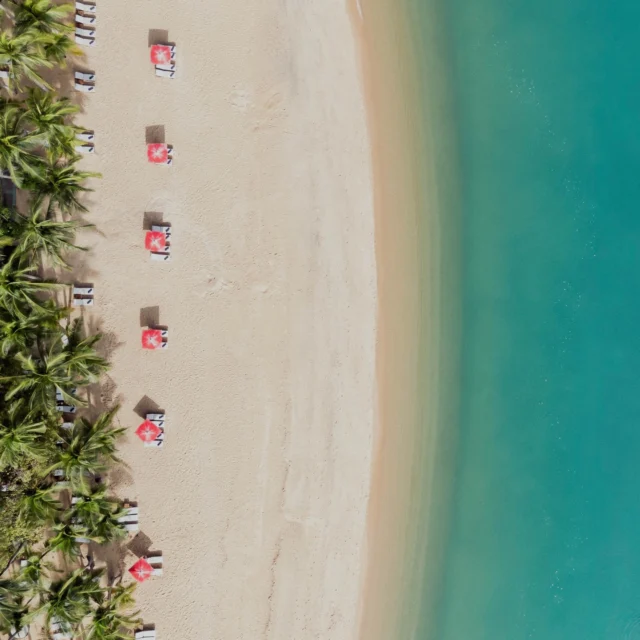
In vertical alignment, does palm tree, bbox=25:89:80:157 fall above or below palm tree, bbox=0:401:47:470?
above

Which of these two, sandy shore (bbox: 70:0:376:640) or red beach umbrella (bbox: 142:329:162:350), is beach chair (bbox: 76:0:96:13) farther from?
red beach umbrella (bbox: 142:329:162:350)

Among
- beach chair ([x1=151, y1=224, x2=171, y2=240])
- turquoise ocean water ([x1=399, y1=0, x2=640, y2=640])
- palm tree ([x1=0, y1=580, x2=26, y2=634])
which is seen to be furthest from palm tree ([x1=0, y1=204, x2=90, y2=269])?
turquoise ocean water ([x1=399, y1=0, x2=640, y2=640])

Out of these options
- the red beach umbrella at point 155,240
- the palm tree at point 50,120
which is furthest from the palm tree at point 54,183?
the red beach umbrella at point 155,240

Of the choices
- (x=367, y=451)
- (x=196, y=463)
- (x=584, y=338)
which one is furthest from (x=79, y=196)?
(x=584, y=338)

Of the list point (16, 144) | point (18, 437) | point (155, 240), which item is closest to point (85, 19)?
point (16, 144)

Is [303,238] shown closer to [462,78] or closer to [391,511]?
[462,78]

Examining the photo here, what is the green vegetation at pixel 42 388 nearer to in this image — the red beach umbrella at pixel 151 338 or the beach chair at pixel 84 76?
the beach chair at pixel 84 76

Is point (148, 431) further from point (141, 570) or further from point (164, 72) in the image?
point (164, 72)
